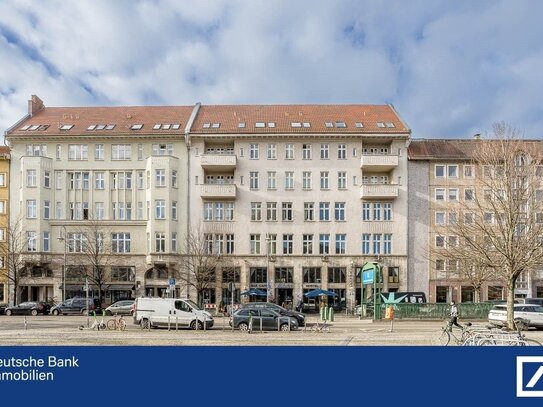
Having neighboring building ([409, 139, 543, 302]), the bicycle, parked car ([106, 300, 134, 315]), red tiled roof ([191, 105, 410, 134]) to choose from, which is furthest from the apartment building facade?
the bicycle

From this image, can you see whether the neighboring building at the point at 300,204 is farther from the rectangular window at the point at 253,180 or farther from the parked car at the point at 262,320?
the parked car at the point at 262,320

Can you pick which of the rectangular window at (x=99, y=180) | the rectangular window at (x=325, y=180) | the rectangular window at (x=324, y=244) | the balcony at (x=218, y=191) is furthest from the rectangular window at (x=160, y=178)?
the rectangular window at (x=324, y=244)

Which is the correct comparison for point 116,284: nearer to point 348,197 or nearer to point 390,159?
point 348,197

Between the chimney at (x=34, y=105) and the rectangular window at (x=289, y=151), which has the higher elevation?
the chimney at (x=34, y=105)

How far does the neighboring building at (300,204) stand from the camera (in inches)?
2104

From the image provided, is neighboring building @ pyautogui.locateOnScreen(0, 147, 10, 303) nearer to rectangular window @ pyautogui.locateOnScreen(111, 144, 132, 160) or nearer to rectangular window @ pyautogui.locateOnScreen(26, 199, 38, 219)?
rectangular window @ pyautogui.locateOnScreen(26, 199, 38, 219)

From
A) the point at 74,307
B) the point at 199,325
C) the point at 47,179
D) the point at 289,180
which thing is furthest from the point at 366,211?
the point at 47,179

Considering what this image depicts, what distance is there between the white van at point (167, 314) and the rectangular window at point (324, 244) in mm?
25839

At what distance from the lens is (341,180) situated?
54469 millimetres

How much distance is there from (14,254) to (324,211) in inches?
1159

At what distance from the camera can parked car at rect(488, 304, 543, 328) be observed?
31.1 meters

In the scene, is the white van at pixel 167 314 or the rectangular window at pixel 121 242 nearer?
the white van at pixel 167 314
